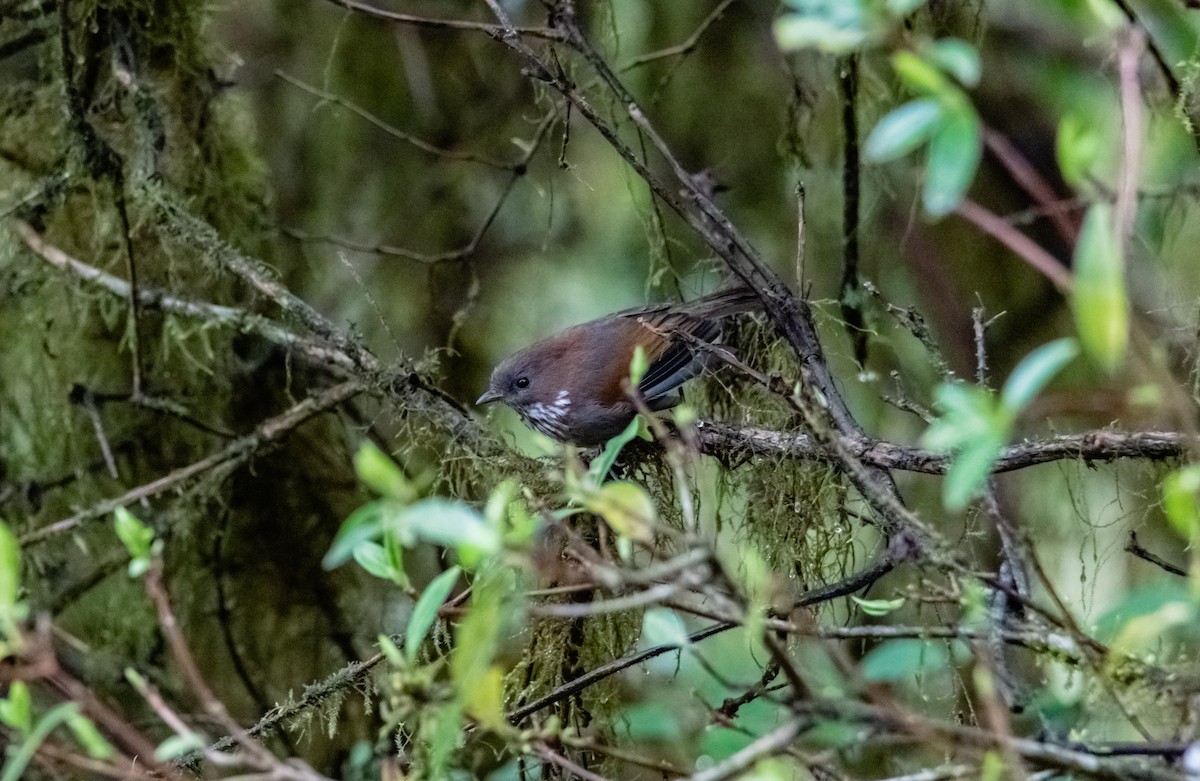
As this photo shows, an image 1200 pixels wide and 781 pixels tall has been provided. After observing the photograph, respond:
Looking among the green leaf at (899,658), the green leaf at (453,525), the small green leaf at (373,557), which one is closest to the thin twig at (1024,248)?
the green leaf at (453,525)

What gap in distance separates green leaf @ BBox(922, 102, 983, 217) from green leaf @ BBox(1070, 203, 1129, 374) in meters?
0.13

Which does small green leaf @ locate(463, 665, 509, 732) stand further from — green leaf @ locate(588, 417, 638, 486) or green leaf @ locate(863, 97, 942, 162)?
green leaf @ locate(863, 97, 942, 162)

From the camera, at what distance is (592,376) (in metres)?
4.08

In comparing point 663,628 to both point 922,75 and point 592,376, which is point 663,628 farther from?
point 592,376

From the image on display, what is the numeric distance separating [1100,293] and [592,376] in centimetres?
304

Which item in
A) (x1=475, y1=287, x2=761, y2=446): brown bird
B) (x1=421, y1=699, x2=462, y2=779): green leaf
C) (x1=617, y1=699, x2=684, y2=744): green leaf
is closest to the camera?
(x1=421, y1=699, x2=462, y2=779): green leaf

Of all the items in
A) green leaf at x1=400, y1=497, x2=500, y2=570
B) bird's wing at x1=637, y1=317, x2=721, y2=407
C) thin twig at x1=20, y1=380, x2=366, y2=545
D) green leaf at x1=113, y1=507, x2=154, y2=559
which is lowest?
thin twig at x1=20, y1=380, x2=366, y2=545

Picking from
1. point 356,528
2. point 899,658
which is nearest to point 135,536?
point 356,528

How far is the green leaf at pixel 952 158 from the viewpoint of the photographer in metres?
1.18

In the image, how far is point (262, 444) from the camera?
3.68m

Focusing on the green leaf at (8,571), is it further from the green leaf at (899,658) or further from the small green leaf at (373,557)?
the green leaf at (899,658)

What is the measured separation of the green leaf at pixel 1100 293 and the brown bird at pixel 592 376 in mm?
2619

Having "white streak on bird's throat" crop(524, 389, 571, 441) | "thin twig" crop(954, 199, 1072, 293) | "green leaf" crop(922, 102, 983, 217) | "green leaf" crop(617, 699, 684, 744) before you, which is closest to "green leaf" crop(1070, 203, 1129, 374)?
"thin twig" crop(954, 199, 1072, 293)

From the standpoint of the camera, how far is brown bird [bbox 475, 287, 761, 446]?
3.85 meters
